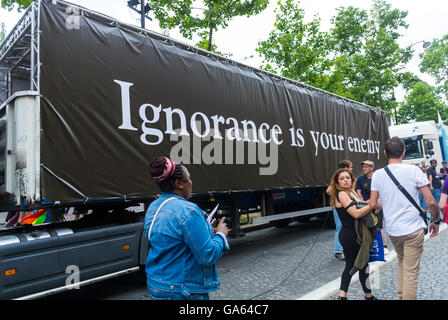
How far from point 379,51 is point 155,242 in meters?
22.5

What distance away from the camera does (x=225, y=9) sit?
1289 cm

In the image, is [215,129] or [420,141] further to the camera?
[420,141]

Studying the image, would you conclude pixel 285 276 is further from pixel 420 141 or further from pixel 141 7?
pixel 420 141

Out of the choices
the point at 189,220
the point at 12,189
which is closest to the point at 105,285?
the point at 12,189

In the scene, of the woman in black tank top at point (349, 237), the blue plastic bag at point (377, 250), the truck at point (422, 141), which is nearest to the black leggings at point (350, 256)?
the woman in black tank top at point (349, 237)

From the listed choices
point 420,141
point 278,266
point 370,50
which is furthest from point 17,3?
point 370,50

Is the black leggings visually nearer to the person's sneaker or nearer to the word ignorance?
the person's sneaker

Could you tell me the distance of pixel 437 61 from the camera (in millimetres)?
37062

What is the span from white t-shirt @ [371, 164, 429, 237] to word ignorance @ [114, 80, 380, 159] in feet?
10.1

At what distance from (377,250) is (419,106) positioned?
26604mm

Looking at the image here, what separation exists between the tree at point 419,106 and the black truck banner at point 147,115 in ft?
74.2

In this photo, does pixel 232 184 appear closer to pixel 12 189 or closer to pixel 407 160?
pixel 12 189

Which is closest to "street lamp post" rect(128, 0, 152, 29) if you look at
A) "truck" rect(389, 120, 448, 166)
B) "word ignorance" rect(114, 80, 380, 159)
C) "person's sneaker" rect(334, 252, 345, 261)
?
"word ignorance" rect(114, 80, 380, 159)
